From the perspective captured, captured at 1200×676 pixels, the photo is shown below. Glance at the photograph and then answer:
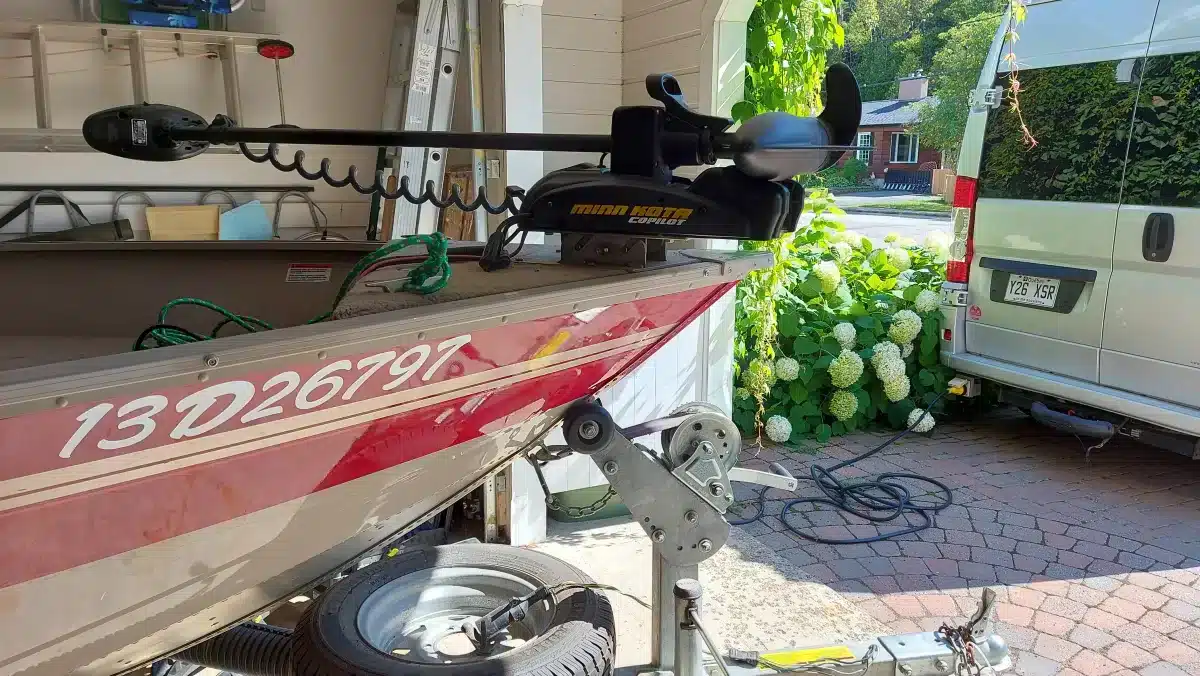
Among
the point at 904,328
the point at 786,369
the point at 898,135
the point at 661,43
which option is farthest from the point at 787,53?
the point at 898,135

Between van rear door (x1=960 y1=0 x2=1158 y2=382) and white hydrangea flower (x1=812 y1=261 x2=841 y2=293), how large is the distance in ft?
2.73

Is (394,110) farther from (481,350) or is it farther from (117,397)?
(117,397)

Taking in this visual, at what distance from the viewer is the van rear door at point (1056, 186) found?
4266 millimetres

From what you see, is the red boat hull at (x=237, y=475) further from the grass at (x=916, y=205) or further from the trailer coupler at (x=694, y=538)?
the grass at (x=916, y=205)

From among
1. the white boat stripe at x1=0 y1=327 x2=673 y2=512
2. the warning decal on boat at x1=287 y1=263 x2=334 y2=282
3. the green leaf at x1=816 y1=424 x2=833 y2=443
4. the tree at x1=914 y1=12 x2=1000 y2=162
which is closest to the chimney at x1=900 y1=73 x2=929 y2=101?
the tree at x1=914 y1=12 x2=1000 y2=162

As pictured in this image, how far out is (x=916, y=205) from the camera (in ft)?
53.8

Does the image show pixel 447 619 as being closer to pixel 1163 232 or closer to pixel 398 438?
pixel 398 438

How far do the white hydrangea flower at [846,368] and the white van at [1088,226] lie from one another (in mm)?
688

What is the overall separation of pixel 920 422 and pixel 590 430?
3.94 m

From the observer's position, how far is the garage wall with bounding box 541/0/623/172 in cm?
416

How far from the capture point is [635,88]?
4.22m

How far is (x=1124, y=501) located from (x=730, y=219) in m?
3.74

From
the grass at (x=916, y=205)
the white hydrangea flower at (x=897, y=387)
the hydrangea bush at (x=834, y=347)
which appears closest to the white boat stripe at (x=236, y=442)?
the hydrangea bush at (x=834, y=347)

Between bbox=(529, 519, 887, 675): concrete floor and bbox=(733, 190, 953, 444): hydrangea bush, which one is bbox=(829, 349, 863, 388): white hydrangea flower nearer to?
bbox=(733, 190, 953, 444): hydrangea bush
